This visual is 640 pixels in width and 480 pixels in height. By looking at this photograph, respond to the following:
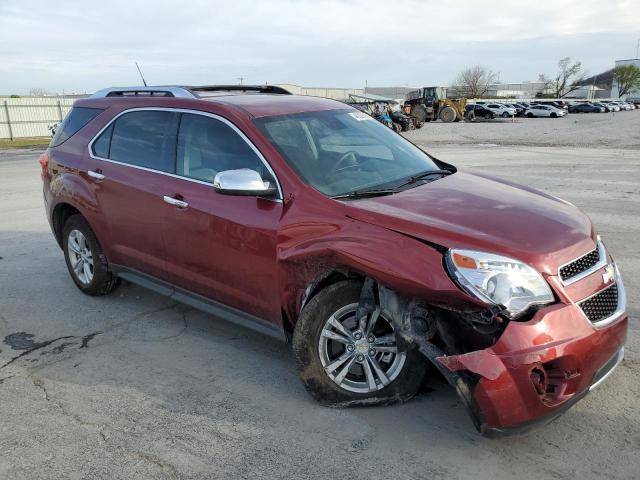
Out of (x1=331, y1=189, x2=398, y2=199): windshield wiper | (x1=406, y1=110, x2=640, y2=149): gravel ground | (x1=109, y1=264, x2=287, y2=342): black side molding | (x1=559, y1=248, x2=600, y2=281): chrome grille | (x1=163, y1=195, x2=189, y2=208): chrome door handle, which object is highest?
(x1=331, y1=189, x2=398, y2=199): windshield wiper

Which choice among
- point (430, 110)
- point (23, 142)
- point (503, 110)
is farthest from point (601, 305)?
point (503, 110)

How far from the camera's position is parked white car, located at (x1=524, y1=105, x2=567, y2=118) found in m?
55.6

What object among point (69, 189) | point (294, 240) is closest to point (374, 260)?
point (294, 240)

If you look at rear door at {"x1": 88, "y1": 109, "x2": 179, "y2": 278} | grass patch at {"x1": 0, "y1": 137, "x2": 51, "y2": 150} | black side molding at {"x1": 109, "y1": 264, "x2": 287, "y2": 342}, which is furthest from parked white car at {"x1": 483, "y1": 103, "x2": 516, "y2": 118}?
black side molding at {"x1": 109, "y1": 264, "x2": 287, "y2": 342}

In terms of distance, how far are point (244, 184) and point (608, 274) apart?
7.19ft

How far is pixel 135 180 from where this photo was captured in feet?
15.0

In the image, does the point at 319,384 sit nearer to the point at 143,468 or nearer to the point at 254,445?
the point at 254,445

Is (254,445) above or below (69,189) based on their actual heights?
below

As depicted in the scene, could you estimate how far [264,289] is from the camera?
12.3ft

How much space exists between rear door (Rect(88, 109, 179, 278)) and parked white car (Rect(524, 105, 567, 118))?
57.0 meters

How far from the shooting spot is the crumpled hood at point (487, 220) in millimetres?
2975

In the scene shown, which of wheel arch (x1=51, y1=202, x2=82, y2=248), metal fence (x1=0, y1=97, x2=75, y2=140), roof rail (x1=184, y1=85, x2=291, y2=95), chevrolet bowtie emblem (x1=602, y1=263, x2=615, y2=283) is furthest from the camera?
metal fence (x1=0, y1=97, x2=75, y2=140)

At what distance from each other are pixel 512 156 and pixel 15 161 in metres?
16.2

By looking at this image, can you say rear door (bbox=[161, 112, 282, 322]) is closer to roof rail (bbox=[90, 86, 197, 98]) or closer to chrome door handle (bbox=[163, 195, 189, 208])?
chrome door handle (bbox=[163, 195, 189, 208])
